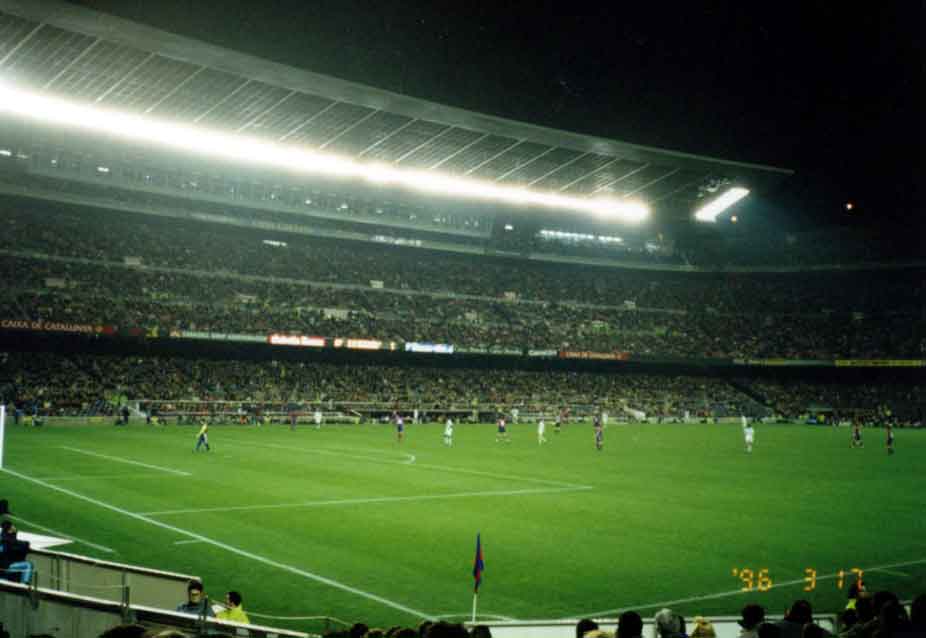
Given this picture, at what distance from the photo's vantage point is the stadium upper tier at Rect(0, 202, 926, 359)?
6362cm

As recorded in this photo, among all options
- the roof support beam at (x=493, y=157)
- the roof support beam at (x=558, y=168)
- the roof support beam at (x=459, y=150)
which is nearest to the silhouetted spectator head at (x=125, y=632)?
the roof support beam at (x=459, y=150)

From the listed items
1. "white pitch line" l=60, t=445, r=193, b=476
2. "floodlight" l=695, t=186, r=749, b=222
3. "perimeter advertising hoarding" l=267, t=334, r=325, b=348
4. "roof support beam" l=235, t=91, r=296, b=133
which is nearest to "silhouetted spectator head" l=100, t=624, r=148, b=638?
"white pitch line" l=60, t=445, r=193, b=476

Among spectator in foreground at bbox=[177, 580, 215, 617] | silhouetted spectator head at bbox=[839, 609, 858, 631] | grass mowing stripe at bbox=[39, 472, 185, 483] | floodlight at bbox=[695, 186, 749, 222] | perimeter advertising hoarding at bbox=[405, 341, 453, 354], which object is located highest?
floodlight at bbox=[695, 186, 749, 222]

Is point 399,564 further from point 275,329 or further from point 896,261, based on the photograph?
point 896,261

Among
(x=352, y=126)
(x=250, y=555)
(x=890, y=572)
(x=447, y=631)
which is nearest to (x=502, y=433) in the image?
(x=352, y=126)

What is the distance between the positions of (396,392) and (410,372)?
522 cm

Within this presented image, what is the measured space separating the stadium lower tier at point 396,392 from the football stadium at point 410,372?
15.2 inches

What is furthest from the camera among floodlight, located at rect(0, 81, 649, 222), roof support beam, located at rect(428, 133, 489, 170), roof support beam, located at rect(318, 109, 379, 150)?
roof support beam, located at rect(428, 133, 489, 170)

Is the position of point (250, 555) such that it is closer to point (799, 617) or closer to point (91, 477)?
point (799, 617)

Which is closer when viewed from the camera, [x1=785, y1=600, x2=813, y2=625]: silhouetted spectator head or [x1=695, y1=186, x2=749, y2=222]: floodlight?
[x1=785, y1=600, x2=813, y2=625]: silhouetted spectator head

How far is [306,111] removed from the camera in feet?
174

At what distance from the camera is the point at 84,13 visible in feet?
126

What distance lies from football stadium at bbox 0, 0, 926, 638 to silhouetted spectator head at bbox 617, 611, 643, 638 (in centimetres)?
3

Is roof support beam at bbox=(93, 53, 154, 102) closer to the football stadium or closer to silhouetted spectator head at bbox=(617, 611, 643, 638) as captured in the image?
the football stadium
